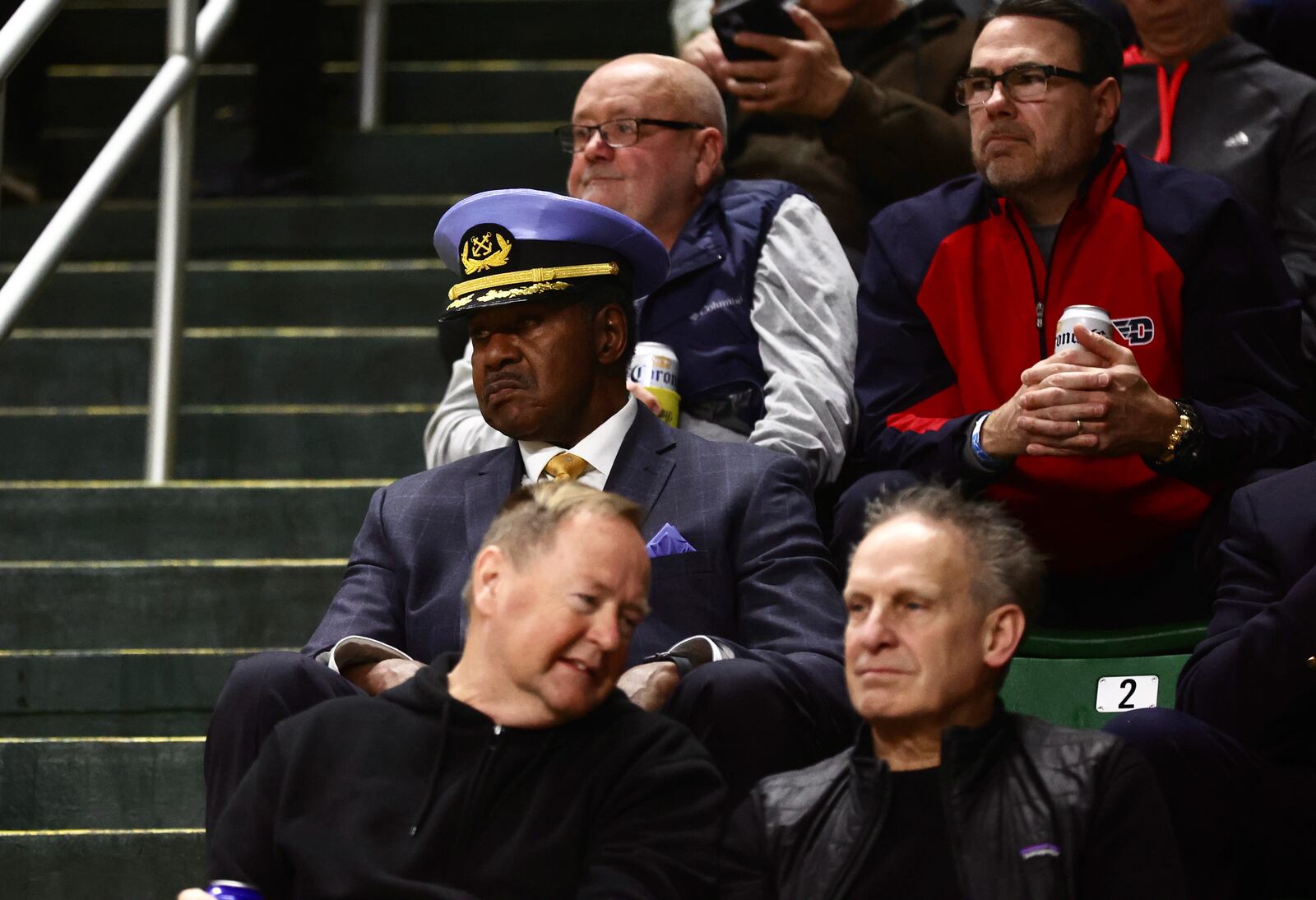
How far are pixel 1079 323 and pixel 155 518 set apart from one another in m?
1.82

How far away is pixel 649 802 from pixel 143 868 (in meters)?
1.15

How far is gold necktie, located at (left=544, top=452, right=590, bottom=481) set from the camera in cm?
318

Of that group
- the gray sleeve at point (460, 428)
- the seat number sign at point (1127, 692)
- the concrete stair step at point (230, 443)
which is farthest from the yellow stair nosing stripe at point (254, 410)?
the seat number sign at point (1127, 692)

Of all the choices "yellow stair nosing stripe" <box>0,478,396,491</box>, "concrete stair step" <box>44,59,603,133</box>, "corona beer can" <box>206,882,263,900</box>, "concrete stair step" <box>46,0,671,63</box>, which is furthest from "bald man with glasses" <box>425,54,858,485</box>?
"concrete stair step" <box>46,0,671,63</box>

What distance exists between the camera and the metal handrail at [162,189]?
12.7ft

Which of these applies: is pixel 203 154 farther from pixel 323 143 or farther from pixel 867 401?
pixel 867 401

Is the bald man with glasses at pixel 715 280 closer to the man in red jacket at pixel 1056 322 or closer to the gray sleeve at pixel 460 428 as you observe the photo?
the gray sleeve at pixel 460 428

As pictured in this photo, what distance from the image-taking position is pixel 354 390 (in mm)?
4836

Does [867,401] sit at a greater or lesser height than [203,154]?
lesser

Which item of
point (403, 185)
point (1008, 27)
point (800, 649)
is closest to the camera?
point (800, 649)

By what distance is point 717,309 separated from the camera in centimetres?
382

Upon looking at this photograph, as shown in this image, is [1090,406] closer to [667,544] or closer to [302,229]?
[667,544]

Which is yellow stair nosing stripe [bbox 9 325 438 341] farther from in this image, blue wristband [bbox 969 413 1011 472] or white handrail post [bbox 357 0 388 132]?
blue wristband [bbox 969 413 1011 472]

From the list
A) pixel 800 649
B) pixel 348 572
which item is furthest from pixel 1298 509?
pixel 348 572
